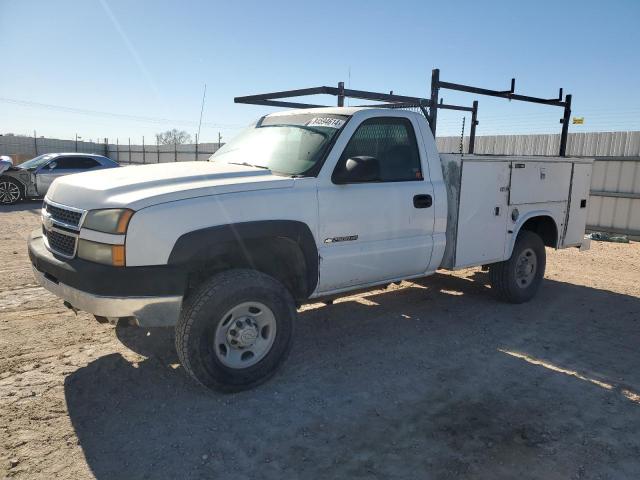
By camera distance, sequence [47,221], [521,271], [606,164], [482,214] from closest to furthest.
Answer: [47,221], [482,214], [521,271], [606,164]

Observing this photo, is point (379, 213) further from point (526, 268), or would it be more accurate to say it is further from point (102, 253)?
point (526, 268)

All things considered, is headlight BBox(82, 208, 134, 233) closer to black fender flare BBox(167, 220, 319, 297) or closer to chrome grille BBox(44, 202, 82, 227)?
chrome grille BBox(44, 202, 82, 227)

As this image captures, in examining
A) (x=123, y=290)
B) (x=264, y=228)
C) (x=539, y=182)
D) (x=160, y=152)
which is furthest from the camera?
(x=160, y=152)

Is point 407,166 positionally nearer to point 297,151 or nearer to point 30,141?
point 297,151

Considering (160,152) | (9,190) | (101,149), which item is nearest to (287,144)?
(9,190)

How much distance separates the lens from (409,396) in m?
3.73

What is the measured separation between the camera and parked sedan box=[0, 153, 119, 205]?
48.6 ft

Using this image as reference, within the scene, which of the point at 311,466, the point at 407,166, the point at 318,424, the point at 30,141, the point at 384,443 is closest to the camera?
the point at 311,466

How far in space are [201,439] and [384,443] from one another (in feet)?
3.67

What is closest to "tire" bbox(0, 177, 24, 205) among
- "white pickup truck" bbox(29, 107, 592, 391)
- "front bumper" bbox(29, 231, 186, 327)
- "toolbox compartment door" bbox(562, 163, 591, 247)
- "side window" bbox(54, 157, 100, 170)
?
Result: "side window" bbox(54, 157, 100, 170)

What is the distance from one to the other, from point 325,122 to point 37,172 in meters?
13.8

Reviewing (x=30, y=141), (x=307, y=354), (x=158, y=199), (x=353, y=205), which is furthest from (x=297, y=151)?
(x=30, y=141)

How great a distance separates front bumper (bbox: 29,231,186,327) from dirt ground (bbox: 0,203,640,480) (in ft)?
2.23

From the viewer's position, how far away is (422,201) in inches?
185
